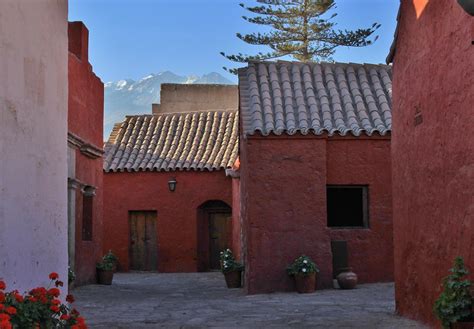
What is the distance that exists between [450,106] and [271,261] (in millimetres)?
6447

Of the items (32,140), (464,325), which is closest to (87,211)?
(32,140)

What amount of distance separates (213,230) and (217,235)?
0.19 metres

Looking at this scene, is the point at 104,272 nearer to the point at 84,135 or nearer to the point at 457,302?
the point at 84,135

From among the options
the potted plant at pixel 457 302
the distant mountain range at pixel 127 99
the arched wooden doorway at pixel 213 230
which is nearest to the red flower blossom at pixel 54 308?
the potted plant at pixel 457 302

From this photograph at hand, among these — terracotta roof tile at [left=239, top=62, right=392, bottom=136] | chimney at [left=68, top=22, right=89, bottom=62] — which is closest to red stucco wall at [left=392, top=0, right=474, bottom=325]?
terracotta roof tile at [left=239, top=62, right=392, bottom=136]

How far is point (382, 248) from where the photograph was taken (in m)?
14.7

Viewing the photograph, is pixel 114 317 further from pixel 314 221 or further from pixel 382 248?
pixel 382 248

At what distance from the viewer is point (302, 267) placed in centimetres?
1345

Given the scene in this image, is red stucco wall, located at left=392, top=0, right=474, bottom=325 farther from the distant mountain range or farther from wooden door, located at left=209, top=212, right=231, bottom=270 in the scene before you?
the distant mountain range

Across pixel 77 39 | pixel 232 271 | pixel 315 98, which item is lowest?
pixel 232 271

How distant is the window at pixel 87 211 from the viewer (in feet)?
54.3

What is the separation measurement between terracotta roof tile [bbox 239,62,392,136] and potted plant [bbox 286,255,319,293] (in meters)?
2.33

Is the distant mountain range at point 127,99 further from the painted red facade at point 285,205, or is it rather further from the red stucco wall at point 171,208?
the painted red facade at point 285,205

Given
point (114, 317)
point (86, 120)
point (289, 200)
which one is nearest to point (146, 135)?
point (86, 120)
